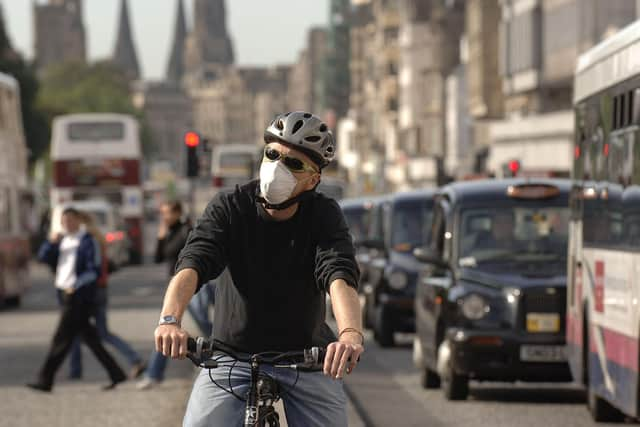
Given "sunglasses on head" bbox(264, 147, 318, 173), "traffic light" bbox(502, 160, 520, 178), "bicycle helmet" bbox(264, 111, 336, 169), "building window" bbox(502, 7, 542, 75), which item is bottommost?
"traffic light" bbox(502, 160, 520, 178)

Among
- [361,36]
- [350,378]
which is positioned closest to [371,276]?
[350,378]

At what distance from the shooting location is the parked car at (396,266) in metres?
22.6

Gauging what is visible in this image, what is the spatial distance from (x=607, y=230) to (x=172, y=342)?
23.0 ft

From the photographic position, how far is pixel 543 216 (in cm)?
1593

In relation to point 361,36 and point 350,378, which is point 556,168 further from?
point 361,36

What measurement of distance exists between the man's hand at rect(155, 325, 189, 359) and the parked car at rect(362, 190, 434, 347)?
51.9 ft

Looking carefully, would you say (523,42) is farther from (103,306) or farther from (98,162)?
(103,306)

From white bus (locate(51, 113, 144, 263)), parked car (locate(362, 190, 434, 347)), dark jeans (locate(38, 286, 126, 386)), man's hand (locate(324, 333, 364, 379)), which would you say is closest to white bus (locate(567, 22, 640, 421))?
dark jeans (locate(38, 286, 126, 386))

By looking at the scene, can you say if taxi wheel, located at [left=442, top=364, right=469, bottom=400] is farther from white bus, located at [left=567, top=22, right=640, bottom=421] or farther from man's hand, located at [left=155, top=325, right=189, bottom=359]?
man's hand, located at [left=155, top=325, right=189, bottom=359]

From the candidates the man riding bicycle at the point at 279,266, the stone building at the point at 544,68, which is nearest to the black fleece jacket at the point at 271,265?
the man riding bicycle at the point at 279,266

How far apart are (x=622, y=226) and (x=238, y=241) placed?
578 centimetres

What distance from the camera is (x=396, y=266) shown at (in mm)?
22766

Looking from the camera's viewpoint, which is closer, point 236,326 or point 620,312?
point 236,326

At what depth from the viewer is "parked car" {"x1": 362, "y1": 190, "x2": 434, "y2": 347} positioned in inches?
890
